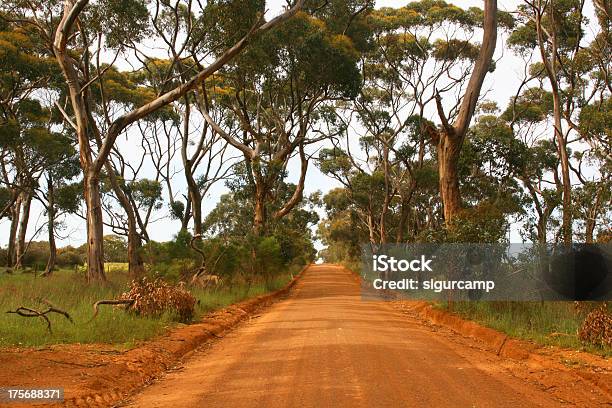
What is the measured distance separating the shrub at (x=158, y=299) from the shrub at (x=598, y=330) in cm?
798

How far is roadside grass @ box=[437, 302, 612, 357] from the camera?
10.5m

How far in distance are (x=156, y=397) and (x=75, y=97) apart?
1519 cm

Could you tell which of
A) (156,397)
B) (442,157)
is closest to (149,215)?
(442,157)

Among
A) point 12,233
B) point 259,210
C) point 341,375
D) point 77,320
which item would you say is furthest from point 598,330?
→ point 12,233

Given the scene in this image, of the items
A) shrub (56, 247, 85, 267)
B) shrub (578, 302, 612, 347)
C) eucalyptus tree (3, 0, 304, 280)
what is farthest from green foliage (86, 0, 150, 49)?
shrub (56, 247, 85, 267)

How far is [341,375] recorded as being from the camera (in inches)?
310

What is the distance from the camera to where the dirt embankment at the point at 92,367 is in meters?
6.93

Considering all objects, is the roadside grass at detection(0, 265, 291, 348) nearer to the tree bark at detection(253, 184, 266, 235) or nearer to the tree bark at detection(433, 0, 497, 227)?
the tree bark at detection(433, 0, 497, 227)

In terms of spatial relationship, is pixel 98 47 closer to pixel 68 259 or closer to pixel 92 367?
pixel 92 367

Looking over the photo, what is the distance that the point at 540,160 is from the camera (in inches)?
1326

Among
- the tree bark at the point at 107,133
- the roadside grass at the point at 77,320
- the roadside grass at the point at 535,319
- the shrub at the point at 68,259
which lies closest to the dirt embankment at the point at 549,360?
the roadside grass at the point at 535,319

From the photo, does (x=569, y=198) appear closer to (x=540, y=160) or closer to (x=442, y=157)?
(x=442, y=157)

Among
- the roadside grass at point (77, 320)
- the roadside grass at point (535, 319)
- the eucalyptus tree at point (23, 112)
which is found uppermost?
the eucalyptus tree at point (23, 112)

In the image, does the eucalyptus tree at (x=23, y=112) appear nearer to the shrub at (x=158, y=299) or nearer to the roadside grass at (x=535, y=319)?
the shrub at (x=158, y=299)
